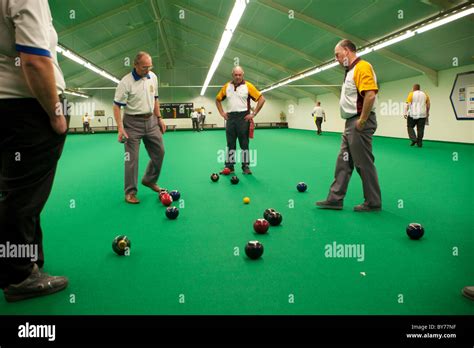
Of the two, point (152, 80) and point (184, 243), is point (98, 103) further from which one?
point (184, 243)

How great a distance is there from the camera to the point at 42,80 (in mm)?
1866

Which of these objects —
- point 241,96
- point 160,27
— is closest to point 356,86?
point 241,96

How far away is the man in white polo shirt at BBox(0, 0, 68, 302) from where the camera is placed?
1.81 metres

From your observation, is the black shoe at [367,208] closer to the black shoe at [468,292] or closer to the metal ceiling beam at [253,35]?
the black shoe at [468,292]

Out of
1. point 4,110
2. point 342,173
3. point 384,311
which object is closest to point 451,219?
point 342,173

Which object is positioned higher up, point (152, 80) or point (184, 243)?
point (152, 80)

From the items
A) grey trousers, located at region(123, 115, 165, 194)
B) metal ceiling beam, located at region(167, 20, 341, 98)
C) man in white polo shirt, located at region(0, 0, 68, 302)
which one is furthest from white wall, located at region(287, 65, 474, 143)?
man in white polo shirt, located at region(0, 0, 68, 302)

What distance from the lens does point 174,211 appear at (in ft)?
12.5

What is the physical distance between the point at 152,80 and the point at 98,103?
3087 cm

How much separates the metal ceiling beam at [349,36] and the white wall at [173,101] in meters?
19.7

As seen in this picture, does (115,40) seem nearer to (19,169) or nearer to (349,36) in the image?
(349,36)

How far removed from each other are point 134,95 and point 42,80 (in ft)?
9.14

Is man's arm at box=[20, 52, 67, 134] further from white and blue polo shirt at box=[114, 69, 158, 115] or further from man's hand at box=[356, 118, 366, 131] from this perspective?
man's hand at box=[356, 118, 366, 131]
